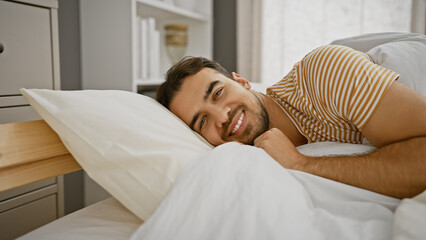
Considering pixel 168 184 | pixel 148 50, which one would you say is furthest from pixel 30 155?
pixel 148 50

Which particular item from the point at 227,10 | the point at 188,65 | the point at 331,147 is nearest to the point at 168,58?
the point at 227,10

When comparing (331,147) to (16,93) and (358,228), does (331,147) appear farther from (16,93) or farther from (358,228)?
(16,93)

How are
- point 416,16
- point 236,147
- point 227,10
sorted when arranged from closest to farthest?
point 236,147 → point 416,16 → point 227,10

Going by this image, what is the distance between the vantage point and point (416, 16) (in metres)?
1.92

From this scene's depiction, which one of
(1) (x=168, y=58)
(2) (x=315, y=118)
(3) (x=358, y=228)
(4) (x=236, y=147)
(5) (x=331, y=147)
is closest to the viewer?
(3) (x=358, y=228)

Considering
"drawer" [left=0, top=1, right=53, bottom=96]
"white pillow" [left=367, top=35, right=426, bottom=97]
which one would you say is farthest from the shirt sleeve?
"drawer" [left=0, top=1, right=53, bottom=96]

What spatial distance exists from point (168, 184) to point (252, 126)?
51cm

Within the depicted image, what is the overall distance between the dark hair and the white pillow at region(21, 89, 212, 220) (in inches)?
17.1

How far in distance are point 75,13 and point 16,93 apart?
835 millimetres

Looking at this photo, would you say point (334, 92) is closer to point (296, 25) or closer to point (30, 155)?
point (30, 155)

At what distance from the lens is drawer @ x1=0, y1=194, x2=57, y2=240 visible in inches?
38.8

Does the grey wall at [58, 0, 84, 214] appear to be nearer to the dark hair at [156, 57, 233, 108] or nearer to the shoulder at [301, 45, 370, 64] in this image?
the dark hair at [156, 57, 233, 108]

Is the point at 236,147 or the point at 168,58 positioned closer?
the point at 236,147

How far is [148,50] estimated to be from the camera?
1801 millimetres
